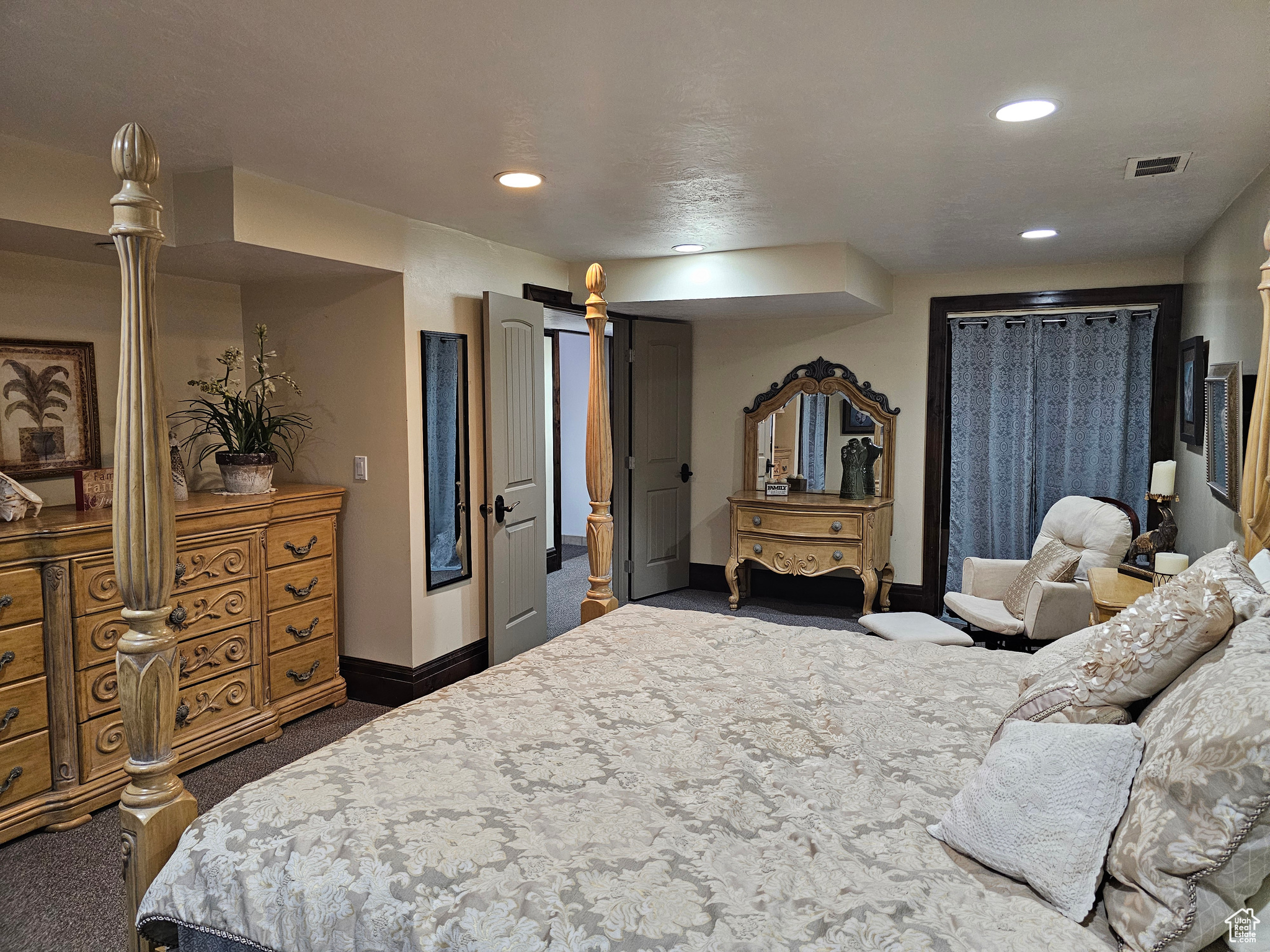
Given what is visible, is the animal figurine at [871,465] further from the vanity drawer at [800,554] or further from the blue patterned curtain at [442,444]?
the blue patterned curtain at [442,444]

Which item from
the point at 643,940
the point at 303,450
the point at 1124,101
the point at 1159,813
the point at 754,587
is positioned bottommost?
the point at 754,587

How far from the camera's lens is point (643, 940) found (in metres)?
1.24

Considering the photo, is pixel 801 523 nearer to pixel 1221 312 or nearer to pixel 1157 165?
pixel 1221 312

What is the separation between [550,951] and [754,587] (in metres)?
5.01

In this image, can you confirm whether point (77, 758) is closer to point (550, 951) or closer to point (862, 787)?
point (550, 951)

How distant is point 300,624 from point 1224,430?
3.96 m

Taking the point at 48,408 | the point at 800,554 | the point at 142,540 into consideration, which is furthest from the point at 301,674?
the point at 800,554

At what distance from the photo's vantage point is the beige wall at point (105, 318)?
126 inches

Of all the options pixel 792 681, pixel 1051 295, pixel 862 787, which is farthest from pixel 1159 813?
pixel 1051 295

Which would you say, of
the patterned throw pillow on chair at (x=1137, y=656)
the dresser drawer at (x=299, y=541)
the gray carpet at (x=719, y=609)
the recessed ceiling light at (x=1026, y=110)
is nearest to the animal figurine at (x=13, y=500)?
the dresser drawer at (x=299, y=541)

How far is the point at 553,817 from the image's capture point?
1.56 meters

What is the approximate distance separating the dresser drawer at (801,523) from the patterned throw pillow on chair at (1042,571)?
1077 millimetres

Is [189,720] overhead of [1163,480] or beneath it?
beneath

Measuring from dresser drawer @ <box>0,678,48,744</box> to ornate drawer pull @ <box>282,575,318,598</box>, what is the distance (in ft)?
3.46
